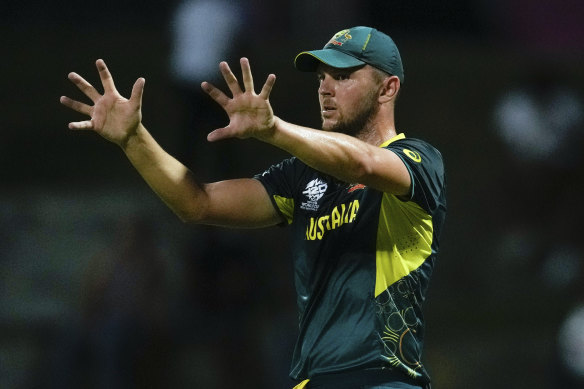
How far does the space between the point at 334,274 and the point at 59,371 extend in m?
3.60

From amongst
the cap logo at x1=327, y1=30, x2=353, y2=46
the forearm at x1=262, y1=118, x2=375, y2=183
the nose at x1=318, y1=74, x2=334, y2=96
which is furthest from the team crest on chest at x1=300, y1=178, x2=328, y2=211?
the cap logo at x1=327, y1=30, x2=353, y2=46

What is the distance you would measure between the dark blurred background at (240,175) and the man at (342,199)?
112 inches

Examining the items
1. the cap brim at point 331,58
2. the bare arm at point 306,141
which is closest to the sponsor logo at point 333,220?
the bare arm at point 306,141

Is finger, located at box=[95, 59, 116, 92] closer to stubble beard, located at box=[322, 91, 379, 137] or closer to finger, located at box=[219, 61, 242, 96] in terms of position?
finger, located at box=[219, 61, 242, 96]

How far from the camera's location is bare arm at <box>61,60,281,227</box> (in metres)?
3.71

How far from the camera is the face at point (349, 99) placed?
3.97m

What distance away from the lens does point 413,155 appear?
3688 mm

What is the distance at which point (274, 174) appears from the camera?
4.20 metres

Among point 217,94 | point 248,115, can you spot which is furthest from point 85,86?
point 248,115

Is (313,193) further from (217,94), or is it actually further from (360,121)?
(217,94)

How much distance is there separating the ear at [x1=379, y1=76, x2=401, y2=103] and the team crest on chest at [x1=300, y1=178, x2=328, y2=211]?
1.52 ft

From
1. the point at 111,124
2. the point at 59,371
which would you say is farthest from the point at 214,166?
the point at 111,124

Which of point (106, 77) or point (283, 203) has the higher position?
point (106, 77)

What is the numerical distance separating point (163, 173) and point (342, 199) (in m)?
0.73
